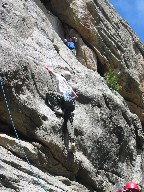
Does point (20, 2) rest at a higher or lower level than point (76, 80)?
higher

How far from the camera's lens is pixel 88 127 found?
49.3 feet

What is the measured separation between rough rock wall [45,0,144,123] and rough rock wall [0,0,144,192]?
14.2 feet

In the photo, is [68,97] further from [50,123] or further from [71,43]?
[71,43]

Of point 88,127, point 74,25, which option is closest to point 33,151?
point 88,127

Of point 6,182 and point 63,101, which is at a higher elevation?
point 63,101

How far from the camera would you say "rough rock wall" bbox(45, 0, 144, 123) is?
73.6ft

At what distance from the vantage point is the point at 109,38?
23.8 m

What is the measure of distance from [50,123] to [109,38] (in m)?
11.9

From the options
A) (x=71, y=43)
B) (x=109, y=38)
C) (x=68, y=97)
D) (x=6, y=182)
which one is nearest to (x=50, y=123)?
(x=68, y=97)

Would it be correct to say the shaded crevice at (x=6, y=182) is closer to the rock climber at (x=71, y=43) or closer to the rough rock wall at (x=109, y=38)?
the rock climber at (x=71, y=43)

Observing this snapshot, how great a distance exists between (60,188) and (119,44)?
14.3 m

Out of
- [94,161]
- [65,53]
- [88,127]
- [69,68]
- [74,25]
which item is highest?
[74,25]

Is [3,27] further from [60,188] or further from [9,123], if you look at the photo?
[60,188]

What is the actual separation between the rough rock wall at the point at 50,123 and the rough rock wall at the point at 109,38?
170 inches
